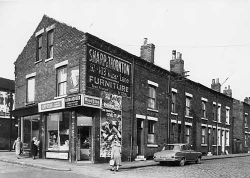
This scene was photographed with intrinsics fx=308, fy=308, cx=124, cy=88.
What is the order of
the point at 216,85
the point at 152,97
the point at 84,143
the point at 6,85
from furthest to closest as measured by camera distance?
1. the point at 216,85
2. the point at 6,85
3. the point at 152,97
4. the point at 84,143

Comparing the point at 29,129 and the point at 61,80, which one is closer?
the point at 61,80

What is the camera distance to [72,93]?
18578 millimetres

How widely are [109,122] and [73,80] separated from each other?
135 inches

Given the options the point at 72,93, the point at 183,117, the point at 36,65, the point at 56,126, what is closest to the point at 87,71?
the point at 72,93

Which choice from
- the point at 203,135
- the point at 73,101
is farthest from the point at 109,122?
the point at 203,135

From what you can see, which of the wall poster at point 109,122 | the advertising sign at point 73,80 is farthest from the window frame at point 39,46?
the wall poster at point 109,122

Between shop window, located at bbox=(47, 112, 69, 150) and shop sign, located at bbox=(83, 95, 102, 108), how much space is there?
215cm

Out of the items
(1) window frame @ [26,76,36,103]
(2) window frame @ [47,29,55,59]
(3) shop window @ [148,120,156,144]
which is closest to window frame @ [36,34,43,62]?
(2) window frame @ [47,29,55,59]

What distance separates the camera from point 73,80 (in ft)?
61.3

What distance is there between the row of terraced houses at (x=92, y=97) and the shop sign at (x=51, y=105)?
0.06 m

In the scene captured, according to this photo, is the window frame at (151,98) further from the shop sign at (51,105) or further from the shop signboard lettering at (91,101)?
the shop sign at (51,105)

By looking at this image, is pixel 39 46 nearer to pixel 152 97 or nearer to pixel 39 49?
pixel 39 49

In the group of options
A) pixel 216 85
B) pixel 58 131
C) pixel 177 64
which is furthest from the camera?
pixel 216 85

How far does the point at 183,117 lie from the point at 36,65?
1360cm
